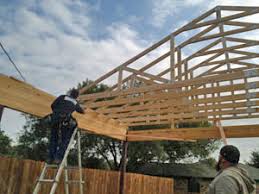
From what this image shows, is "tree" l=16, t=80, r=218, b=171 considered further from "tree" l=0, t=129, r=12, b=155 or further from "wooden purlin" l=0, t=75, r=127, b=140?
"wooden purlin" l=0, t=75, r=127, b=140

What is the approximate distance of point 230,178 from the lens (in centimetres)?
177

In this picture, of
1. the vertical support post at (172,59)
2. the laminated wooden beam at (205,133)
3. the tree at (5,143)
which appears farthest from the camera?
the tree at (5,143)

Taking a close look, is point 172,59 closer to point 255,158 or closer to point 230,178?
point 230,178

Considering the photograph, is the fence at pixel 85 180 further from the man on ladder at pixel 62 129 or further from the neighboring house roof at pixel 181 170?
the neighboring house roof at pixel 181 170

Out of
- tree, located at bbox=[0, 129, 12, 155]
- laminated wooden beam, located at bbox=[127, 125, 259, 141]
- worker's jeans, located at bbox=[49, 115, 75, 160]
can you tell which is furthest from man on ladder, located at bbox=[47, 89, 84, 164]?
tree, located at bbox=[0, 129, 12, 155]

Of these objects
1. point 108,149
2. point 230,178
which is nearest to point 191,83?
point 230,178

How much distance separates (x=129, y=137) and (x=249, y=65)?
363cm

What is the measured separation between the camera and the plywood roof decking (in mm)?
4125

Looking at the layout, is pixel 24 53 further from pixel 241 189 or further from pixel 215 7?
pixel 241 189

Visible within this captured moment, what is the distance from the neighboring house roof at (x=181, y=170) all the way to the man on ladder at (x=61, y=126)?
14.0 metres

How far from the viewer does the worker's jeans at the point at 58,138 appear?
3251mm

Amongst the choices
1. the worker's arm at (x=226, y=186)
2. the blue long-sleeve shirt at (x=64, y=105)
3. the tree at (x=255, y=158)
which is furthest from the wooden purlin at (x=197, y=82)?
the tree at (x=255, y=158)

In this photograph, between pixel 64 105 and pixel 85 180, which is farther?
pixel 85 180

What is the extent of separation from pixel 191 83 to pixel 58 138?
2.21m
